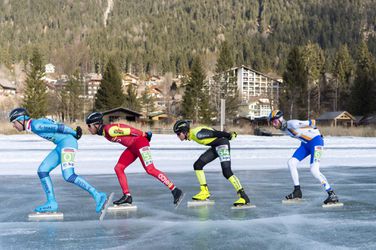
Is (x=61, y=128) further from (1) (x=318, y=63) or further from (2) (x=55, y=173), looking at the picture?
(1) (x=318, y=63)

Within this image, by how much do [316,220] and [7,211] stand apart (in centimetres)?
465

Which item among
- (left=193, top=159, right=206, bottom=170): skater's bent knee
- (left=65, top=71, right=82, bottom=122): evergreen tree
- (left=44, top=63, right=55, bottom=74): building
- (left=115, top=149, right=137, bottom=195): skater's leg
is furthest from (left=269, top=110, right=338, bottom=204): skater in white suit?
(left=44, top=63, right=55, bottom=74): building

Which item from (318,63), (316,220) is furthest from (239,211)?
(318,63)

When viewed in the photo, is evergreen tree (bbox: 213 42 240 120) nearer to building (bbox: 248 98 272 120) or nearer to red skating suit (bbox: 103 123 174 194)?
building (bbox: 248 98 272 120)

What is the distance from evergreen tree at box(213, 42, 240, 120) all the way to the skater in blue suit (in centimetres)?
5961

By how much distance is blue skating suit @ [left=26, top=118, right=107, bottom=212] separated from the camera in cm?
723

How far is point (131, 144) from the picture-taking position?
8.00 metres

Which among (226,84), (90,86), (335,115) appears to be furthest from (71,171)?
(90,86)

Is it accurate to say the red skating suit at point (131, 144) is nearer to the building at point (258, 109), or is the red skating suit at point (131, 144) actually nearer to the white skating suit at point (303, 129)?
the white skating suit at point (303, 129)

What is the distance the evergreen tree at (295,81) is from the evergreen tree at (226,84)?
26.3 ft

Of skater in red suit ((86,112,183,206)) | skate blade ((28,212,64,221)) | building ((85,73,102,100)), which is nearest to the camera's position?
skate blade ((28,212,64,221))

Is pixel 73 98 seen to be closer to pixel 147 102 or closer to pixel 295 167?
pixel 147 102

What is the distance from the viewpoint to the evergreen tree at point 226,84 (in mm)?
67188

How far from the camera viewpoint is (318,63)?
390 feet
